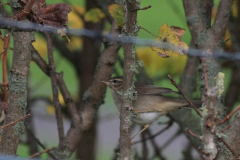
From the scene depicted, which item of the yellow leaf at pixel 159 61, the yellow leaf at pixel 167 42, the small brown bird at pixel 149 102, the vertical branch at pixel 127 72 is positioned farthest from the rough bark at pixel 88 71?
the yellow leaf at pixel 167 42

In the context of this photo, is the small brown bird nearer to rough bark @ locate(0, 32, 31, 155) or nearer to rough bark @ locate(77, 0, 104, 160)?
rough bark @ locate(77, 0, 104, 160)

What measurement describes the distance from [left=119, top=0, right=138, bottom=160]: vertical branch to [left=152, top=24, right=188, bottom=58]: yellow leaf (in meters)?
0.16

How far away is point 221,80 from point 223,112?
1.58 meters

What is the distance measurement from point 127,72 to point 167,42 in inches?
12.1

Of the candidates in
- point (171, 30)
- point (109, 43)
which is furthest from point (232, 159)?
point (109, 43)

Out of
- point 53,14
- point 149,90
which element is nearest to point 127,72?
point 53,14

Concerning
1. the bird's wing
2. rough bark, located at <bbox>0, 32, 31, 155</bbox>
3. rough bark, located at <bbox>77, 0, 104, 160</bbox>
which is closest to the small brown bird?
the bird's wing

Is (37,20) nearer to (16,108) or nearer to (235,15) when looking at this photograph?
(16,108)

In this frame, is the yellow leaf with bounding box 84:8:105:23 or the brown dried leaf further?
the yellow leaf with bounding box 84:8:105:23

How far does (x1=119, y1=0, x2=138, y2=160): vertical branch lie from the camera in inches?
78.9

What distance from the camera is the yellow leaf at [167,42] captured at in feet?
7.14

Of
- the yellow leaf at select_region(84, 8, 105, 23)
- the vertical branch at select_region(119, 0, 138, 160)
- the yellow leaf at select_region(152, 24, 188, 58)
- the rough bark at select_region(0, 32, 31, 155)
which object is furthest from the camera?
the yellow leaf at select_region(84, 8, 105, 23)

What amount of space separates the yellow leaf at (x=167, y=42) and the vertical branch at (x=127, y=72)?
16cm

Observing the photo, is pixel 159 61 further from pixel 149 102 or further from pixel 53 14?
pixel 53 14
